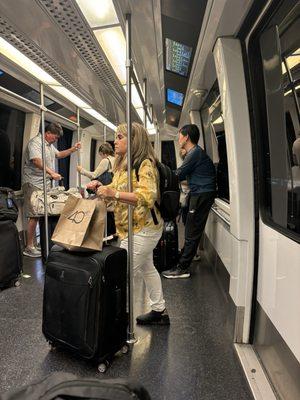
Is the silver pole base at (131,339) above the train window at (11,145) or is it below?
below

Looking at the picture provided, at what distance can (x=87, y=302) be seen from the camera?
6.16ft

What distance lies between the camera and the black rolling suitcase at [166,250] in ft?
12.4

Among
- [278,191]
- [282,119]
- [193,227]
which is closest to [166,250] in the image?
[193,227]

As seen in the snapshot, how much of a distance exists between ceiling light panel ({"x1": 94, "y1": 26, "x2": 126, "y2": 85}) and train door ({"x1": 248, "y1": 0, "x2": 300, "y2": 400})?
36.5 inches

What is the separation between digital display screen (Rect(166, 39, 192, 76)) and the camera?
2753 mm

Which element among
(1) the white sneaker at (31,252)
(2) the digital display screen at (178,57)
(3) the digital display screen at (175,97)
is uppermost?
(3) the digital display screen at (175,97)

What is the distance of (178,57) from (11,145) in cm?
292

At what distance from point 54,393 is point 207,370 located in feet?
4.45

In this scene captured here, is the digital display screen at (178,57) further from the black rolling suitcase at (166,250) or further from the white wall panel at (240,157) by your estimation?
the black rolling suitcase at (166,250)

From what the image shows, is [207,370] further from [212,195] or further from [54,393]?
[212,195]

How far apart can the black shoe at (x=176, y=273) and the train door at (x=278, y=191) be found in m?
1.50

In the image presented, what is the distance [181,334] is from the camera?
7.89ft

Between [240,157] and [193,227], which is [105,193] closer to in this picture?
[240,157]

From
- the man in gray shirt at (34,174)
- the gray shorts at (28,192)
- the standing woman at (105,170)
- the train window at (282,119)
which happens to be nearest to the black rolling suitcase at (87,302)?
the train window at (282,119)
